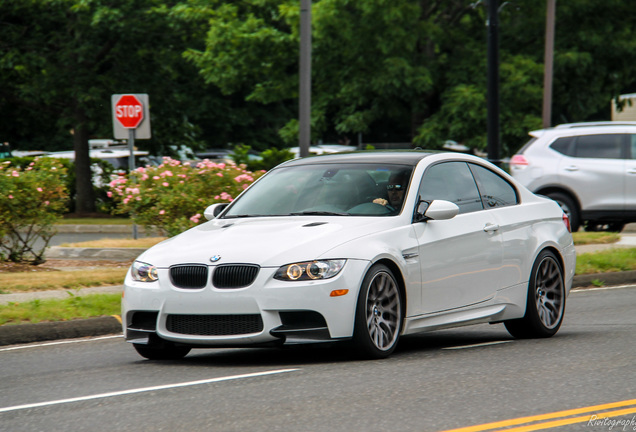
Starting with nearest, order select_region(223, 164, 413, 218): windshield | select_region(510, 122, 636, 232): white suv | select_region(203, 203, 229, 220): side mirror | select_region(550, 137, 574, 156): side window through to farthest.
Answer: select_region(223, 164, 413, 218): windshield, select_region(203, 203, 229, 220): side mirror, select_region(510, 122, 636, 232): white suv, select_region(550, 137, 574, 156): side window

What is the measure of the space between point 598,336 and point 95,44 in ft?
69.8

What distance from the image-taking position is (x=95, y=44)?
2764 centimetres

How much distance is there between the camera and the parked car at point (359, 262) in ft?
22.7

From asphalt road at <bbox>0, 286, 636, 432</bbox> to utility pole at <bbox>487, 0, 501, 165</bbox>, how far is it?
943cm

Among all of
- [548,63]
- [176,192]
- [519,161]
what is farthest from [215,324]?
[548,63]

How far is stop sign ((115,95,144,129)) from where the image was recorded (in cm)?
1736

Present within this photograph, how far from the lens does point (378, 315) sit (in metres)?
7.26

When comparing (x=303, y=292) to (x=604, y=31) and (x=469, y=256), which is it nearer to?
(x=469, y=256)

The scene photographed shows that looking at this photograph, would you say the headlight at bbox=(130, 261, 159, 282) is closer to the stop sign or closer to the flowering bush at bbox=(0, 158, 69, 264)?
the flowering bush at bbox=(0, 158, 69, 264)

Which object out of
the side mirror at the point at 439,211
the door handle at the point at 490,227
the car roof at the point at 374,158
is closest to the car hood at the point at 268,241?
the side mirror at the point at 439,211

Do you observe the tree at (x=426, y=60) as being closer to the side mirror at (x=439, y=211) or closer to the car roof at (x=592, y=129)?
the car roof at (x=592, y=129)

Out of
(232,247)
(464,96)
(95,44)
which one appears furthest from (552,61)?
(232,247)

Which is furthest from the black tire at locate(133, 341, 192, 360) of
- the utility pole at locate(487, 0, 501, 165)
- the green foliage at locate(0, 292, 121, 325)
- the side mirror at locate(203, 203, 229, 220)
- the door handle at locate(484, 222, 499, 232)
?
Answer: the utility pole at locate(487, 0, 501, 165)

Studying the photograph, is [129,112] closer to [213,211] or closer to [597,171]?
[597,171]
